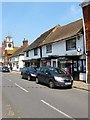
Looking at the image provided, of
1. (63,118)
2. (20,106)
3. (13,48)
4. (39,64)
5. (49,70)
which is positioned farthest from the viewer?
(13,48)

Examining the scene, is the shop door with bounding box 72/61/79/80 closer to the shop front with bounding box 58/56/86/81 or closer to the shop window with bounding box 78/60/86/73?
the shop front with bounding box 58/56/86/81

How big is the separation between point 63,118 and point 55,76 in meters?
10.7

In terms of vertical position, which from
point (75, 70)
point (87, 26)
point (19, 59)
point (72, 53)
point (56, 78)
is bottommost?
point (56, 78)

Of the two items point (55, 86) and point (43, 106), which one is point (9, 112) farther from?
point (55, 86)

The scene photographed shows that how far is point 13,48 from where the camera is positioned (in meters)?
101

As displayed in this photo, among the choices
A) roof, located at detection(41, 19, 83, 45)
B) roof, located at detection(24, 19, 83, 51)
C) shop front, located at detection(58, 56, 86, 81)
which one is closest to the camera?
shop front, located at detection(58, 56, 86, 81)

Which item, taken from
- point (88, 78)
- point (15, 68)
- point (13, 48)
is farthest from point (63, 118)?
point (13, 48)

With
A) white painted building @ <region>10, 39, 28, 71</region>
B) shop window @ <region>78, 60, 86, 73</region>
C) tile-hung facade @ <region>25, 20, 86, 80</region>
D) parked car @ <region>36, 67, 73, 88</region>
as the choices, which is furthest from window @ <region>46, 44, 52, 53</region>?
white painted building @ <region>10, 39, 28, 71</region>

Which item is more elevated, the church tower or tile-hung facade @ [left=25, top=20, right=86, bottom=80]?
the church tower

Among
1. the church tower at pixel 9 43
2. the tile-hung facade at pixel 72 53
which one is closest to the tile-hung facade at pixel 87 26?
the tile-hung facade at pixel 72 53

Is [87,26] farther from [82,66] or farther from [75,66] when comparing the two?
[75,66]

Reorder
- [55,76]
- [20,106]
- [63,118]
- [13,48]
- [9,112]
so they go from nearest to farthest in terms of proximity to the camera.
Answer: [63,118] → [9,112] → [20,106] → [55,76] → [13,48]

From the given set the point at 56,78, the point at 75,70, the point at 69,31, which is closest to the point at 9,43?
the point at 69,31

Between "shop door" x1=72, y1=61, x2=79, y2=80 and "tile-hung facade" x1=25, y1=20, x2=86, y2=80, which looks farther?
"shop door" x1=72, y1=61, x2=79, y2=80
